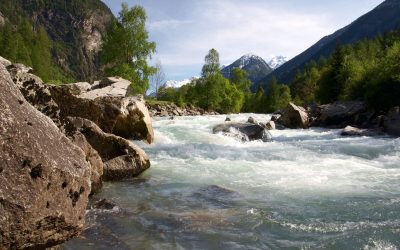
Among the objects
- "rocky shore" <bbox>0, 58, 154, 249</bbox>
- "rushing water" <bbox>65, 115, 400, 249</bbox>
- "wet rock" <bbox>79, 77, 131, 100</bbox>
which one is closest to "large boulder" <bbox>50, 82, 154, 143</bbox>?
"wet rock" <bbox>79, 77, 131, 100</bbox>

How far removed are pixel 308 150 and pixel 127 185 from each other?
11.7m

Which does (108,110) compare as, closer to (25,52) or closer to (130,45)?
(130,45)

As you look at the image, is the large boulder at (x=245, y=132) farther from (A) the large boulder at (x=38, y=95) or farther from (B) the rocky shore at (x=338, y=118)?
(A) the large boulder at (x=38, y=95)

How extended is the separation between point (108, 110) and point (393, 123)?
21021 millimetres

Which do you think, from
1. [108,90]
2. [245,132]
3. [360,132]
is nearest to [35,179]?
[108,90]

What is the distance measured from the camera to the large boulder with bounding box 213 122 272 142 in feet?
88.4

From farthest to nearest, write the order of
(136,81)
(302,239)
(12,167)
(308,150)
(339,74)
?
1. (339,74)
2. (136,81)
3. (308,150)
4. (302,239)
5. (12,167)

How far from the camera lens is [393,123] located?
30.1 meters

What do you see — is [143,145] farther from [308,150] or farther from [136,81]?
[136,81]

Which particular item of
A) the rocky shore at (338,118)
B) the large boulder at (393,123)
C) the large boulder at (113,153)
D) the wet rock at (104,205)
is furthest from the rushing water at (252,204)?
the rocky shore at (338,118)

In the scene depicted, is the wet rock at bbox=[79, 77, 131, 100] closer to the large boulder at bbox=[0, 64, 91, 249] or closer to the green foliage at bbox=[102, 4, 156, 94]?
the large boulder at bbox=[0, 64, 91, 249]

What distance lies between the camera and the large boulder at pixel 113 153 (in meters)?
13.6

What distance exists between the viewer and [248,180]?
13.9m

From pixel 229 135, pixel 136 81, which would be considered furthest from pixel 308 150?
pixel 136 81
